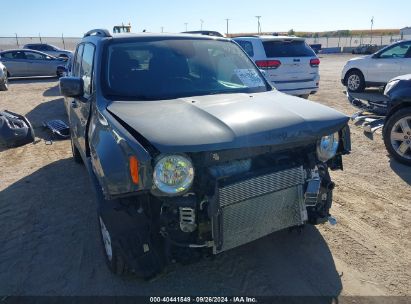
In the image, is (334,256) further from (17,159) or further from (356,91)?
(356,91)

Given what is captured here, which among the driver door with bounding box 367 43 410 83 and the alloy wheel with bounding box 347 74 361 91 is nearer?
the driver door with bounding box 367 43 410 83

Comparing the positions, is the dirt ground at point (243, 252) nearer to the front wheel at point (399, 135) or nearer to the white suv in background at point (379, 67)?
the front wheel at point (399, 135)

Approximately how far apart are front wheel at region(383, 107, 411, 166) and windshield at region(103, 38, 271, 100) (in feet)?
8.19

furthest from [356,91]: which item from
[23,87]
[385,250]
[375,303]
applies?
[23,87]

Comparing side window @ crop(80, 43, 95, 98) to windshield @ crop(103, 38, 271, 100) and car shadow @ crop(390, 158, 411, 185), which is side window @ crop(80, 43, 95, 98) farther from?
car shadow @ crop(390, 158, 411, 185)

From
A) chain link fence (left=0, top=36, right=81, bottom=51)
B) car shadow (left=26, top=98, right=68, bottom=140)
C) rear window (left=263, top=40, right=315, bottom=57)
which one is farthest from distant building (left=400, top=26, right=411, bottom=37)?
car shadow (left=26, top=98, right=68, bottom=140)

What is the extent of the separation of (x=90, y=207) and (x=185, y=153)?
2259 mm

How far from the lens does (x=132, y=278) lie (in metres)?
2.99

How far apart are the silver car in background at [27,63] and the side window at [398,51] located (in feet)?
46.0

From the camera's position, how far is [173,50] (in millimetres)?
3889

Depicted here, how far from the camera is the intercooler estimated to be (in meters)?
2.55

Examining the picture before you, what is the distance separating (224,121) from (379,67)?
36.4 ft

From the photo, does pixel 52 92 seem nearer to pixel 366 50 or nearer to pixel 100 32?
pixel 100 32

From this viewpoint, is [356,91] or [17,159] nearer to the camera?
[17,159]
